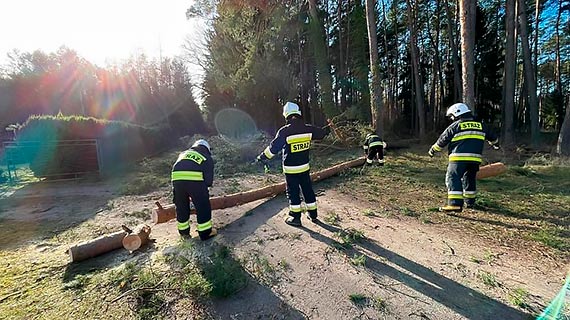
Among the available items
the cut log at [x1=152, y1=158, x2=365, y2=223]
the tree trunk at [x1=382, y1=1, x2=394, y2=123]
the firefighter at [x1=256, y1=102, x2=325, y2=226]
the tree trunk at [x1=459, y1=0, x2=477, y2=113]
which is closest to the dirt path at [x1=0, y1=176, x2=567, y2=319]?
the cut log at [x1=152, y1=158, x2=365, y2=223]

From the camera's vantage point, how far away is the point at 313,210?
464cm

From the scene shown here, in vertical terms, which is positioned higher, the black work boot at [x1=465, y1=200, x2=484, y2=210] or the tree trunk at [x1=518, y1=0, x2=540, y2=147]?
the tree trunk at [x1=518, y1=0, x2=540, y2=147]

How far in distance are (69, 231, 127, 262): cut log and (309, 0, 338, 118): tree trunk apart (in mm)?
12156

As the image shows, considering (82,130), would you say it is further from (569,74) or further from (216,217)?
(569,74)

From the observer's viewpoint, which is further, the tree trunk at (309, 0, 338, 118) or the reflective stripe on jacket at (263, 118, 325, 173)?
the tree trunk at (309, 0, 338, 118)

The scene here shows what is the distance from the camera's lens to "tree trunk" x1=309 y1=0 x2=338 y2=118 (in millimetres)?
14891

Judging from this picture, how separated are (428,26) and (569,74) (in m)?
11.7

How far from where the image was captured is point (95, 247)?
4.11 metres

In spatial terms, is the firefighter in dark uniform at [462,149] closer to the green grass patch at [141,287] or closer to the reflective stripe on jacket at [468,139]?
the reflective stripe on jacket at [468,139]

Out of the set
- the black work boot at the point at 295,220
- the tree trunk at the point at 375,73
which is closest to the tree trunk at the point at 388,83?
the tree trunk at the point at 375,73

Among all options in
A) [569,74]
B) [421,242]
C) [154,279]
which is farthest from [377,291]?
[569,74]

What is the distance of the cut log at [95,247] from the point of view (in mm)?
3959

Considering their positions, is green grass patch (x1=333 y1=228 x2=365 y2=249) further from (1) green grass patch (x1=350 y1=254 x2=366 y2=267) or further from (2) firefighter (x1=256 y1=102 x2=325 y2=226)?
(2) firefighter (x1=256 y1=102 x2=325 y2=226)

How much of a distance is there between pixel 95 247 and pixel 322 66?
13.7m
